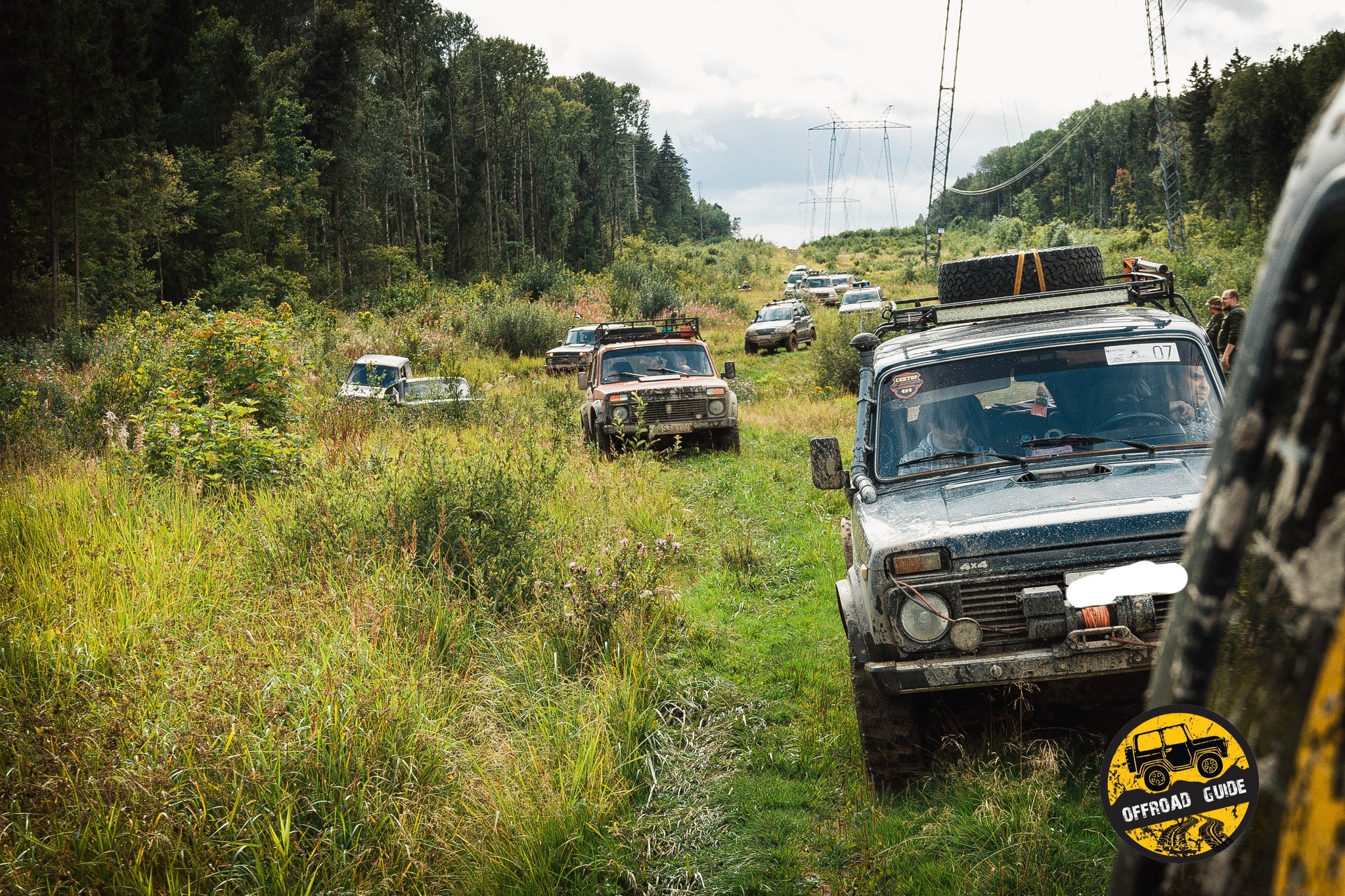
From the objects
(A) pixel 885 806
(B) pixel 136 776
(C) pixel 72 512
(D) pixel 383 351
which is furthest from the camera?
(D) pixel 383 351

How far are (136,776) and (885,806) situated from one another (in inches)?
115

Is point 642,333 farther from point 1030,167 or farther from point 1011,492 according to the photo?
point 1030,167

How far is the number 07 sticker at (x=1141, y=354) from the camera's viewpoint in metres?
4.85

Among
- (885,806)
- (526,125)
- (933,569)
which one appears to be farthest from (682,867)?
(526,125)

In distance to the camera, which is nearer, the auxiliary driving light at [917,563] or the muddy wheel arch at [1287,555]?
the muddy wheel arch at [1287,555]

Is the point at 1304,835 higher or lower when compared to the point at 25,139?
lower

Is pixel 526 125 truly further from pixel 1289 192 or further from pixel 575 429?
pixel 1289 192

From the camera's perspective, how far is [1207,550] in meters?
0.92

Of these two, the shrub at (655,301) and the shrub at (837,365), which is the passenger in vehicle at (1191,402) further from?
the shrub at (655,301)

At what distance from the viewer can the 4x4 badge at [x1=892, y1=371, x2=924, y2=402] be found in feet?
16.8

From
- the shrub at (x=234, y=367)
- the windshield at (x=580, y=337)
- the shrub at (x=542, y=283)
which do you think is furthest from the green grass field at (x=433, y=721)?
the shrub at (x=542, y=283)

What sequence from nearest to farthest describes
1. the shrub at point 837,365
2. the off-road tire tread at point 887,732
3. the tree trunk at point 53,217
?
1. the off-road tire tread at point 887,732
2. the shrub at point 837,365
3. the tree trunk at point 53,217

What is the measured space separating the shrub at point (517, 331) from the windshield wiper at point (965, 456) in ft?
90.4

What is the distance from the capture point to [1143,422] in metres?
4.75
